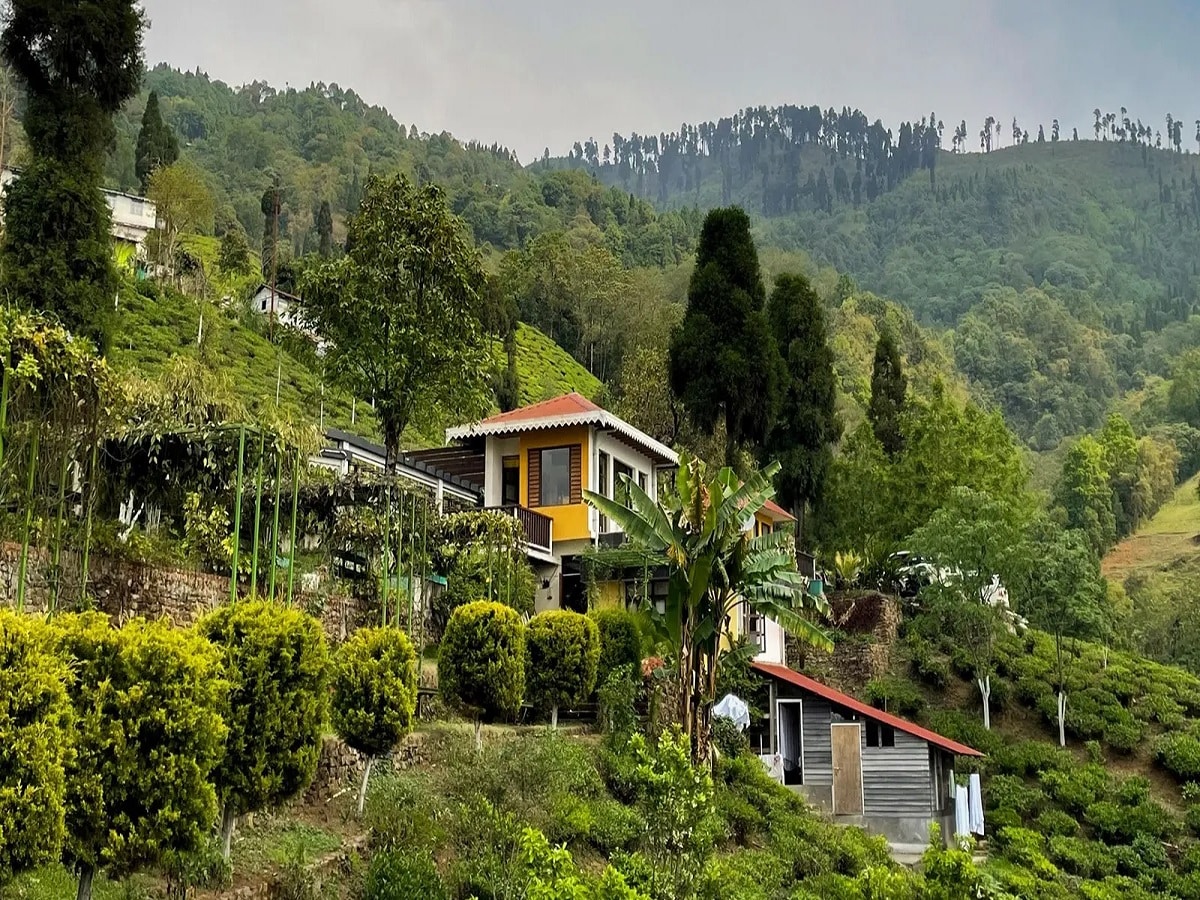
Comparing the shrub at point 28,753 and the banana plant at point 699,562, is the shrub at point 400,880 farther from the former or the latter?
the banana plant at point 699,562

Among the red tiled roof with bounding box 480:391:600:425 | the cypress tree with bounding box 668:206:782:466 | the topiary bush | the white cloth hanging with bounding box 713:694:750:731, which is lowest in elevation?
the white cloth hanging with bounding box 713:694:750:731

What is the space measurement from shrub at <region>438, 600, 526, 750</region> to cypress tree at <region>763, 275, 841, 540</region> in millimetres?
24630

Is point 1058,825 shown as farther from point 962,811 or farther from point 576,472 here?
point 576,472

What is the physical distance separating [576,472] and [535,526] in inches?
78.9

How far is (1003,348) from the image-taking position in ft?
447

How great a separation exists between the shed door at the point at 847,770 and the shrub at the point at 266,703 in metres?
17.5

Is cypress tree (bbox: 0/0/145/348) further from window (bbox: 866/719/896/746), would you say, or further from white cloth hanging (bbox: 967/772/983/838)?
white cloth hanging (bbox: 967/772/983/838)

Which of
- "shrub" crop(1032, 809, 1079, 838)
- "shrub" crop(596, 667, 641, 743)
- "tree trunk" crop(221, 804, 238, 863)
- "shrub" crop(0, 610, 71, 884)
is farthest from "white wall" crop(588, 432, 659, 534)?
"shrub" crop(0, 610, 71, 884)

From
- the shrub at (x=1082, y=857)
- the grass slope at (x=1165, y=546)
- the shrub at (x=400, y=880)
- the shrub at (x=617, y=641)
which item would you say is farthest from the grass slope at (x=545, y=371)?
the shrub at (x=400, y=880)

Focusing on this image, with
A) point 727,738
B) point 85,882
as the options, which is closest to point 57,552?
point 85,882

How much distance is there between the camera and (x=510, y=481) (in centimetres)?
3095

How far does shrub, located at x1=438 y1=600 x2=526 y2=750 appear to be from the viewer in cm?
1700

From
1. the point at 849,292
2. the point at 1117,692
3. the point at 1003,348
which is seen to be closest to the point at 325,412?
the point at 1117,692

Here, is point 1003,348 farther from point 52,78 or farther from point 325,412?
point 52,78
